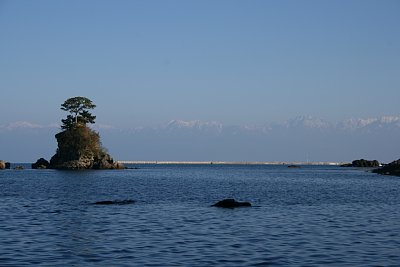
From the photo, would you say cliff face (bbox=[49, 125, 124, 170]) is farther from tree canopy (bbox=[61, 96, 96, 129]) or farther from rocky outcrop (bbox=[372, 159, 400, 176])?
rocky outcrop (bbox=[372, 159, 400, 176])

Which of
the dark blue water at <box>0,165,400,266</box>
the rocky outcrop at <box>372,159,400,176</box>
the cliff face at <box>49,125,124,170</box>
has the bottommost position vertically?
the dark blue water at <box>0,165,400,266</box>

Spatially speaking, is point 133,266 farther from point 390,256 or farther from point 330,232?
point 330,232

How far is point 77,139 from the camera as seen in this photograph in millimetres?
181875

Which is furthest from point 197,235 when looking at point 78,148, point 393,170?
point 78,148

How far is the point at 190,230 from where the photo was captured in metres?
36.8

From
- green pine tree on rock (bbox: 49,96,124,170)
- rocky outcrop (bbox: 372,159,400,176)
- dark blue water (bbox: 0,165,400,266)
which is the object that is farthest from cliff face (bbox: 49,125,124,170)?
dark blue water (bbox: 0,165,400,266)

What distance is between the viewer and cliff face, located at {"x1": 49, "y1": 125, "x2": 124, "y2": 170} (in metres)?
182

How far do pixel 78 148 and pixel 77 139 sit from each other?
3068 millimetres

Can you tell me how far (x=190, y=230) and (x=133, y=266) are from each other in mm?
12227

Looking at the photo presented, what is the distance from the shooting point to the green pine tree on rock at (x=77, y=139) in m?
182

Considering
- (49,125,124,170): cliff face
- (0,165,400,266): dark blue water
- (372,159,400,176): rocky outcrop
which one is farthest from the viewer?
(49,125,124,170): cliff face

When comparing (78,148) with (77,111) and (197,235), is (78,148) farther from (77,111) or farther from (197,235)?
(197,235)

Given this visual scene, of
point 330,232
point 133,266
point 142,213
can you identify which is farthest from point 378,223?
point 133,266

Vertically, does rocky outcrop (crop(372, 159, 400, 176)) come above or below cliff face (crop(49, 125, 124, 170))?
below
